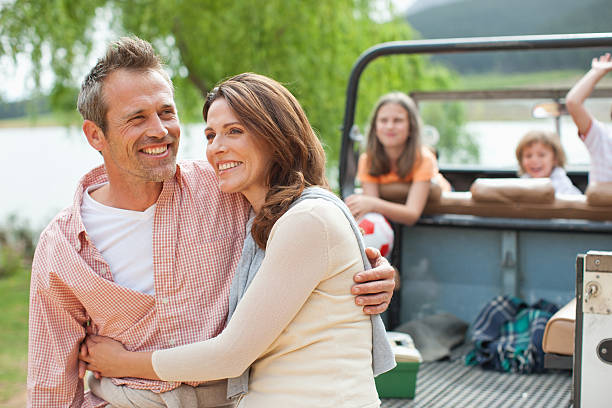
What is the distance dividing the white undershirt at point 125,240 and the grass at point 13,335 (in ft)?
13.3

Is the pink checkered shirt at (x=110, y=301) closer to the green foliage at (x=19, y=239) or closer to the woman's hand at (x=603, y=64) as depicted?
the woman's hand at (x=603, y=64)

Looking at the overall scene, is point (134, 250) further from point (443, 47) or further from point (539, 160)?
point (539, 160)

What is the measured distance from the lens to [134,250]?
2357 millimetres

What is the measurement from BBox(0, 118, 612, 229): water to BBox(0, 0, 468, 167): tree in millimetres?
961

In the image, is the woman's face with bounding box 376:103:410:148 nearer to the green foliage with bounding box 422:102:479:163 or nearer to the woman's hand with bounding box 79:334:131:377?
the woman's hand with bounding box 79:334:131:377

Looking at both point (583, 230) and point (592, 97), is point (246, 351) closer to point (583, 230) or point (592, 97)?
point (583, 230)

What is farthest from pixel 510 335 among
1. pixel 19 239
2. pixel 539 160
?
pixel 19 239

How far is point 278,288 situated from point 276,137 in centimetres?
48

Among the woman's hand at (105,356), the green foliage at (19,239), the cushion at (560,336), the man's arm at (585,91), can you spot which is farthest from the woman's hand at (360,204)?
the green foliage at (19,239)

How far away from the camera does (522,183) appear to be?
3301mm

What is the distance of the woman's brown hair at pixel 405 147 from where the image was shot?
3.87 meters

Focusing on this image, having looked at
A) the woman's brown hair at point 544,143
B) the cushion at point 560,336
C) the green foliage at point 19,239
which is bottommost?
the green foliage at point 19,239

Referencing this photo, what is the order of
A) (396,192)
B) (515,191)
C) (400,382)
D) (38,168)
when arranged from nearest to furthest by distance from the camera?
(400,382)
(515,191)
(396,192)
(38,168)

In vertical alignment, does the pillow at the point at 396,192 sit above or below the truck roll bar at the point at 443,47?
below
